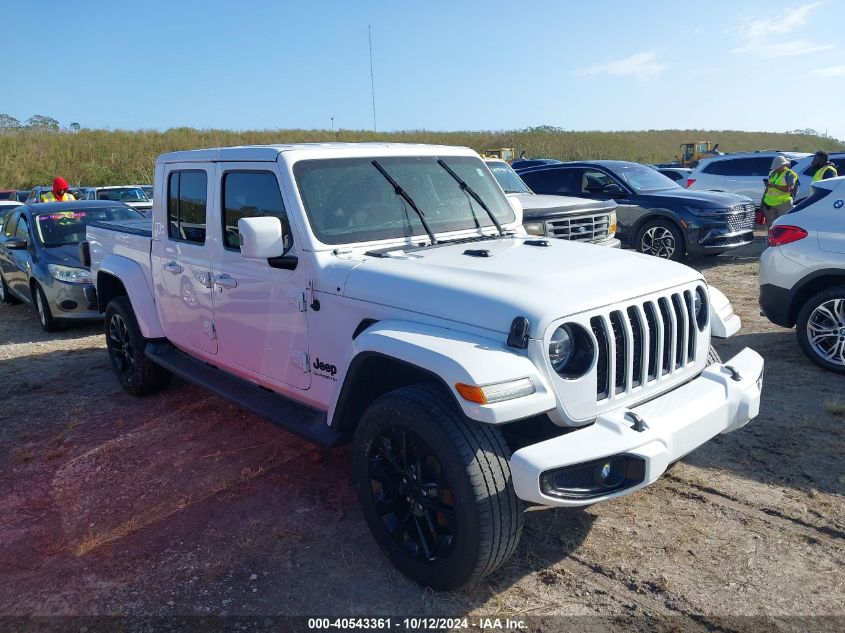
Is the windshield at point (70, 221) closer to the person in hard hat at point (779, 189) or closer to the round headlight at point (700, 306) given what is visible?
the round headlight at point (700, 306)

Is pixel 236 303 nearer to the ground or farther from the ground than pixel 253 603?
farther from the ground

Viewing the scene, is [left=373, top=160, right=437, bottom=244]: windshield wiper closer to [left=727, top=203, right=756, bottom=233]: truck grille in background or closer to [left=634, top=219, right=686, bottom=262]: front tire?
[left=634, top=219, right=686, bottom=262]: front tire

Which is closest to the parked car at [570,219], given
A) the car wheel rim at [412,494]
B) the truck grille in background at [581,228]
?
the truck grille in background at [581,228]

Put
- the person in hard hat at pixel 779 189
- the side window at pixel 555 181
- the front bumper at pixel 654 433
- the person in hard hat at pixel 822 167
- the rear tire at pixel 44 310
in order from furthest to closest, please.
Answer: the person in hard hat at pixel 822 167 < the person in hard hat at pixel 779 189 < the side window at pixel 555 181 < the rear tire at pixel 44 310 < the front bumper at pixel 654 433

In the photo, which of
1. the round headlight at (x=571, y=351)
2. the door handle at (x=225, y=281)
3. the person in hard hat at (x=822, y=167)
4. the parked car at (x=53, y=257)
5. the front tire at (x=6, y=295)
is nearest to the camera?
the round headlight at (x=571, y=351)

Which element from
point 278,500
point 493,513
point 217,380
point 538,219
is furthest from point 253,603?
point 538,219

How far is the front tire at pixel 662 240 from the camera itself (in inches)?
416

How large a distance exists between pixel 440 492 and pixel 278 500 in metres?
1.51

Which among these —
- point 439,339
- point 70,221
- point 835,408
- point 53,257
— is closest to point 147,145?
point 70,221

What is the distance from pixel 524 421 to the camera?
10.0 ft

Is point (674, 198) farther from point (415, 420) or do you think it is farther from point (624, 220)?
point (415, 420)

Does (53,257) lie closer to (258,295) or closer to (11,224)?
(11,224)

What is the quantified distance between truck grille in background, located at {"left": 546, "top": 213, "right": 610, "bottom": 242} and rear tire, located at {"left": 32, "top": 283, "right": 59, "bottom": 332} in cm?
657

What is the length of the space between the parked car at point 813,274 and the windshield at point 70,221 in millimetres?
8132
